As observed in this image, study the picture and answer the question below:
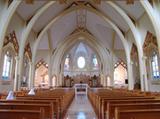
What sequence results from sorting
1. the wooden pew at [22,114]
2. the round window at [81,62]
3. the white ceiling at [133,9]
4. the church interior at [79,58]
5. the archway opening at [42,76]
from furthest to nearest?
1. the round window at [81,62]
2. the archway opening at [42,76]
3. the white ceiling at [133,9]
4. the church interior at [79,58]
5. the wooden pew at [22,114]

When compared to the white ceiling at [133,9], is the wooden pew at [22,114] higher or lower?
lower

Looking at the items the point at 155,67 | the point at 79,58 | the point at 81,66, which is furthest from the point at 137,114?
the point at 79,58

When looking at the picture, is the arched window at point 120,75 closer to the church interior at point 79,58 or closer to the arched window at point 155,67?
the church interior at point 79,58

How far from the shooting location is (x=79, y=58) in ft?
96.5

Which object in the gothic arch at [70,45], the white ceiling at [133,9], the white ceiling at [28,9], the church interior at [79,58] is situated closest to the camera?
the church interior at [79,58]

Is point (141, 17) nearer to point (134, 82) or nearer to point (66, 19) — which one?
point (134, 82)

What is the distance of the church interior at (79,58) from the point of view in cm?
424

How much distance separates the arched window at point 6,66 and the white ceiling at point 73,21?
343cm

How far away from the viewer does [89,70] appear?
2789 centimetres

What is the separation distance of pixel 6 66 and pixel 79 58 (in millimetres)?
16743

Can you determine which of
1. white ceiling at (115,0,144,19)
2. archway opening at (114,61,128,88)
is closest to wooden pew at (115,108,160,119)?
white ceiling at (115,0,144,19)

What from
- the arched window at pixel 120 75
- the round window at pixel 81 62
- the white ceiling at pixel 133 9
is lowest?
the arched window at pixel 120 75

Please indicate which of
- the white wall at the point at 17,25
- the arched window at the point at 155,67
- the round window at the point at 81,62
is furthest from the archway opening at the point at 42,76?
the arched window at the point at 155,67

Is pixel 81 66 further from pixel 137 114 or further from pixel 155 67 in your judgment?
pixel 137 114
